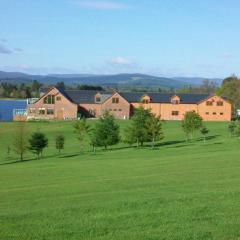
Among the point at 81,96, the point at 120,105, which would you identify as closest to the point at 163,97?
the point at 120,105

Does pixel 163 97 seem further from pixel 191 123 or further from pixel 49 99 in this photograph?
pixel 191 123

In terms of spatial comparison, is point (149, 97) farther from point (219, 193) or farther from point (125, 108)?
point (219, 193)

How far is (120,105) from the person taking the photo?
335 feet

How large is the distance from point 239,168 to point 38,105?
8103cm

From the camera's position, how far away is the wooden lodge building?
99.9m

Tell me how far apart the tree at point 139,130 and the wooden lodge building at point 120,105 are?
4517 centimetres

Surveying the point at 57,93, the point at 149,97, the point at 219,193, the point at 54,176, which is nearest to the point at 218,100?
the point at 149,97

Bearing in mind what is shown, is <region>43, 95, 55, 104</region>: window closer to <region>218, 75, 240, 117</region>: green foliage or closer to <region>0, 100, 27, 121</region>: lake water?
<region>0, 100, 27, 121</region>: lake water

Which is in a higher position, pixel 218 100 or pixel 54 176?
pixel 218 100

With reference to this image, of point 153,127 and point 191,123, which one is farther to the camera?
point 191,123

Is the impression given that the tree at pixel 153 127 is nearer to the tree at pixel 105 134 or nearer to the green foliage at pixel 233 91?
the tree at pixel 105 134

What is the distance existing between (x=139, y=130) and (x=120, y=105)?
48.2 metres

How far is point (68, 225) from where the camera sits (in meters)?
11.8

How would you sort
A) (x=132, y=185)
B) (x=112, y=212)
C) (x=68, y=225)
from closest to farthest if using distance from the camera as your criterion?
(x=68, y=225) < (x=112, y=212) < (x=132, y=185)
